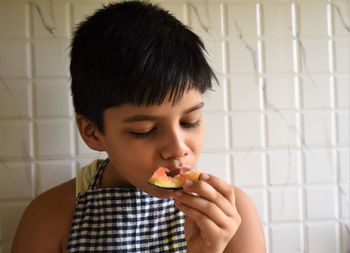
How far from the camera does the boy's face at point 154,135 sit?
0.66 metres

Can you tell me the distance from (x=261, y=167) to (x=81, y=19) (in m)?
0.53

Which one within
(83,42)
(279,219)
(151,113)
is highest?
(83,42)

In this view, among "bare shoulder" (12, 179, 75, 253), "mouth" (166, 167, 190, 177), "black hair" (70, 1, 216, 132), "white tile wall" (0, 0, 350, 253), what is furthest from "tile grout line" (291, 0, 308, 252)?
"bare shoulder" (12, 179, 75, 253)

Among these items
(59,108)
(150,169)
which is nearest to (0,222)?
(59,108)

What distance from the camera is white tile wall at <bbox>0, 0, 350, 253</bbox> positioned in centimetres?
89

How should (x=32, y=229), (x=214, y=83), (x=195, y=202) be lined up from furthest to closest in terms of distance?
1. (x=214, y=83)
2. (x=32, y=229)
3. (x=195, y=202)

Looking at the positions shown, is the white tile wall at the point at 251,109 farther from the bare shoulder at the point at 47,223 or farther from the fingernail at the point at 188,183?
the fingernail at the point at 188,183

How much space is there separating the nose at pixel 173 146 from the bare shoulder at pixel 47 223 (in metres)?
0.30

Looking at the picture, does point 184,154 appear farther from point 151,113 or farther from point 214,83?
point 214,83

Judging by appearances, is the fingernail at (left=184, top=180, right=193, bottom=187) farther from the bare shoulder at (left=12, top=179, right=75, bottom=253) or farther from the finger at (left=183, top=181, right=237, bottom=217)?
the bare shoulder at (left=12, top=179, right=75, bottom=253)

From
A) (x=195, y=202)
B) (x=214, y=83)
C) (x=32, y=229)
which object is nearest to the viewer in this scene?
(x=195, y=202)


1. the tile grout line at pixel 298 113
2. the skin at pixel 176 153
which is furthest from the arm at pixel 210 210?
the tile grout line at pixel 298 113

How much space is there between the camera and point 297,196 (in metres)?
0.98

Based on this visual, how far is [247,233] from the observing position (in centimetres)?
83
